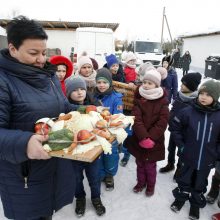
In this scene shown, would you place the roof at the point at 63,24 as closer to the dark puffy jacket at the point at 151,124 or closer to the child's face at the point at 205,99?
the dark puffy jacket at the point at 151,124

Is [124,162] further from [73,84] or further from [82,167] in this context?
[73,84]

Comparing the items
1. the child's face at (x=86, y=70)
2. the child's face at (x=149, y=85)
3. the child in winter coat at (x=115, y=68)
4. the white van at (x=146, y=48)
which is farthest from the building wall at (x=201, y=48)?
the child's face at (x=149, y=85)

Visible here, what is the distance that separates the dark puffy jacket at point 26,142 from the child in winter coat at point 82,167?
0.74m

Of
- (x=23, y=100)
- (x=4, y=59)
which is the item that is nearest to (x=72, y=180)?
(x=23, y=100)

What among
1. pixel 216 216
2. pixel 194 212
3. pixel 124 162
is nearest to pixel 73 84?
pixel 124 162

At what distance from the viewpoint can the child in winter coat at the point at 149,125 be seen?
2.63 meters

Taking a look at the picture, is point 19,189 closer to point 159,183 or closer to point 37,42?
point 37,42

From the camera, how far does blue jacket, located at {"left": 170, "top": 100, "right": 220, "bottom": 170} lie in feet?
7.64

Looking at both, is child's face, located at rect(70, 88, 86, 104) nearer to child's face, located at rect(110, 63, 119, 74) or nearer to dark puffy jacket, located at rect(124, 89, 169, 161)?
dark puffy jacket, located at rect(124, 89, 169, 161)

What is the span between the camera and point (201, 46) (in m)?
20.5

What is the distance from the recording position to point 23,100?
1.28 meters

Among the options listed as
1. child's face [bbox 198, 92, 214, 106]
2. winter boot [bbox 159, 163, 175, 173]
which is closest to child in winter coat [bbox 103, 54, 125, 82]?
winter boot [bbox 159, 163, 175, 173]

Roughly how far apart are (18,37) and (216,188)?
2.62m

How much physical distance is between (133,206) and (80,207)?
0.60 meters
